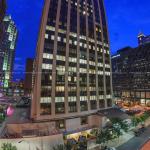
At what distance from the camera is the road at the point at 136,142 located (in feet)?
169

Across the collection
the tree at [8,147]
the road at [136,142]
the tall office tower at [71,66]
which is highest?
the tall office tower at [71,66]

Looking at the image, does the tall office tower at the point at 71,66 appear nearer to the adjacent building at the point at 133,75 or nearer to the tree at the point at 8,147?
the tree at the point at 8,147

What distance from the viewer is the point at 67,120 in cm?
6350

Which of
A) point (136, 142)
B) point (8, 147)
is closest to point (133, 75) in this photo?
point (136, 142)

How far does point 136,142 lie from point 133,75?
322 feet

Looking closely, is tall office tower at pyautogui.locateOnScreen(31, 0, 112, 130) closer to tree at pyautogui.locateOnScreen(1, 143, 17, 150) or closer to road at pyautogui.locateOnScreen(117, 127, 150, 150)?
road at pyautogui.locateOnScreen(117, 127, 150, 150)

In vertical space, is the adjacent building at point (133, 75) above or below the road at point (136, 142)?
above

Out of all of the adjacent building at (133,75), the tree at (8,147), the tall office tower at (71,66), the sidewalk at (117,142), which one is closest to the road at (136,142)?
the sidewalk at (117,142)

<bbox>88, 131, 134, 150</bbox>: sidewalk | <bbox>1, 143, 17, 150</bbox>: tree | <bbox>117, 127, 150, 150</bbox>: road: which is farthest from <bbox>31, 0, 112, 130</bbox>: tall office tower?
<bbox>1, 143, 17, 150</bbox>: tree

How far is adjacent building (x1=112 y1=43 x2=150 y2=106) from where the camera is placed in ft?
458

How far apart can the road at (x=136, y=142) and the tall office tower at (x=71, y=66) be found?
16.9 meters

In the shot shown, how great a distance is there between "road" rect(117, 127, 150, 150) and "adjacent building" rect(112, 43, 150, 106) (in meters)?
69.5

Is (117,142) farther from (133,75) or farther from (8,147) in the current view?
(133,75)

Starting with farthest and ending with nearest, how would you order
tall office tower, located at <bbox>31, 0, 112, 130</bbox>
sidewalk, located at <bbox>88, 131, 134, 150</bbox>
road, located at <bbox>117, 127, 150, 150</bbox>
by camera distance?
tall office tower, located at <bbox>31, 0, 112, 130</bbox>
road, located at <bbox>117, 127, 150, 150</bbox>
sidewalk, located at <bbox>88, 131, 134, 150</bbox>
